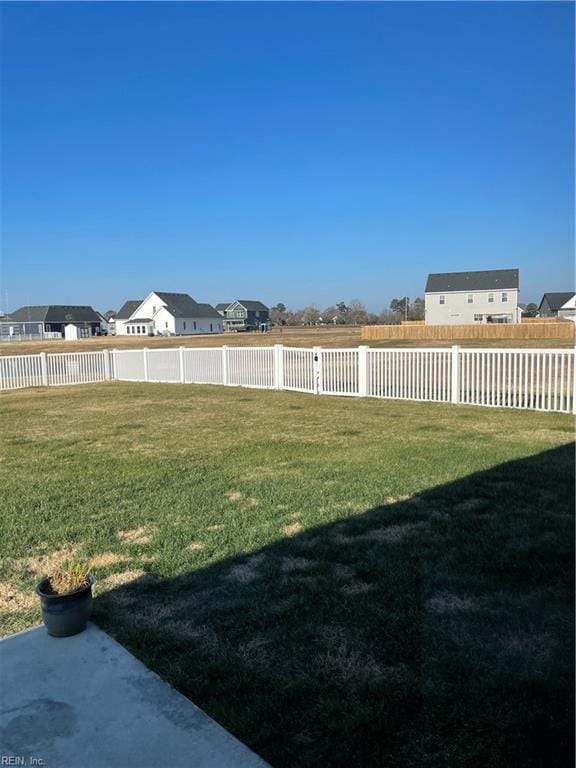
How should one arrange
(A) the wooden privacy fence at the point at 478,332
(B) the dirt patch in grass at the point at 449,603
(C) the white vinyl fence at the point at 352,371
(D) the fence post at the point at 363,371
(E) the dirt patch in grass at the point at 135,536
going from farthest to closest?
(A) the wooden privacy fence at the point at 478,332 < (D) the fence post at the point at 363,371 < (C) the white vinyl fence at the point at 352,371 < (E) the dirt patch in grass at the point at 135,536 < (B) the dirt patch in grass at the point at 449,603

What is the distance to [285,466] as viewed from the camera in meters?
6.29

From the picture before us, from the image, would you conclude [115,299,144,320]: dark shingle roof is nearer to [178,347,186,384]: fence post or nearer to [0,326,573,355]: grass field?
[0,326,573,355]: grass field

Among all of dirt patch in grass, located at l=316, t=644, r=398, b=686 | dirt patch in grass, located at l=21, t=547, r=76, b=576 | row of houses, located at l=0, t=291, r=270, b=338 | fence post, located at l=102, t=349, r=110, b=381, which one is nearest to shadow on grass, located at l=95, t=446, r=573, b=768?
dirt patch in grass, located at l=316, t=644, r=398, b=686

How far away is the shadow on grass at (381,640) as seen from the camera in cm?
213

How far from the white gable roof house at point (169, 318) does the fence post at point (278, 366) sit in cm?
5991

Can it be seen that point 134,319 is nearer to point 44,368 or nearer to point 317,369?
point 44,368

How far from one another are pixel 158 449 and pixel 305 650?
507 cm

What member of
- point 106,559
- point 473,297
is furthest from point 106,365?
point 473,297

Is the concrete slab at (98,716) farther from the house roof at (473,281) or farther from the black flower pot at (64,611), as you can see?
the house roof at (473,281)

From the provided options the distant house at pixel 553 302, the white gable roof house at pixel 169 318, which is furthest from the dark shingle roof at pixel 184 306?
the distant house at pixel 553 302

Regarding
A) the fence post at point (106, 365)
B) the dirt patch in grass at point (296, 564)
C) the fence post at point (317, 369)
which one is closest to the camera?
the dirt patch in grass at point (296, 564)

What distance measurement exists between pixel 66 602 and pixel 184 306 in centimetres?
7578

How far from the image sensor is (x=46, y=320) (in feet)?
251

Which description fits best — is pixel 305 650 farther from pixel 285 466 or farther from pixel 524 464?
pixel 524 464
